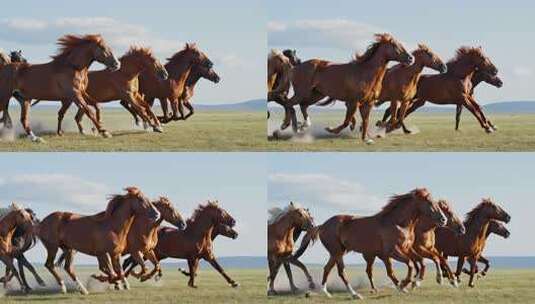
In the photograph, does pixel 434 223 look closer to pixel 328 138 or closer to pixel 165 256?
pixel 328 138

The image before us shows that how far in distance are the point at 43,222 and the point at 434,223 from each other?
16.3ft

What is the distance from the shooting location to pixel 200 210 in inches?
705

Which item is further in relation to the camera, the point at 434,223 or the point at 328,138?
the point at 328,138

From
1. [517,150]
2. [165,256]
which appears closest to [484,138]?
[517,150]

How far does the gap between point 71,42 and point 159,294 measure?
4.29 m

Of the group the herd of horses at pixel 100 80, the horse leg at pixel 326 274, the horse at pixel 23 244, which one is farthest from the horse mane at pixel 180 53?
the horse leg at pixel 326 274

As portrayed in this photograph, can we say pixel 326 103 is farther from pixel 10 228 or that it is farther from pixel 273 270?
pixel 10 228

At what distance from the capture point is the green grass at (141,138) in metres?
18.0

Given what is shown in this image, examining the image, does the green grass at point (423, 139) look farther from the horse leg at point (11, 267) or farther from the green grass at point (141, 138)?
the horse leg at point (11, 267)

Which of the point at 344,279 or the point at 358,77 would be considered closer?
the point at 344,279

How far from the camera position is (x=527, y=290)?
1819cm

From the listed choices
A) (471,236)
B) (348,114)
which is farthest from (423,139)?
(348,114)

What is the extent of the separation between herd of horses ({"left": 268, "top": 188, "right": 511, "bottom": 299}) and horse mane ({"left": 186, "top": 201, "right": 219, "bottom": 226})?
94 cm

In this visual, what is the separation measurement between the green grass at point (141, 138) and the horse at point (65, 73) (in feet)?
1.00
